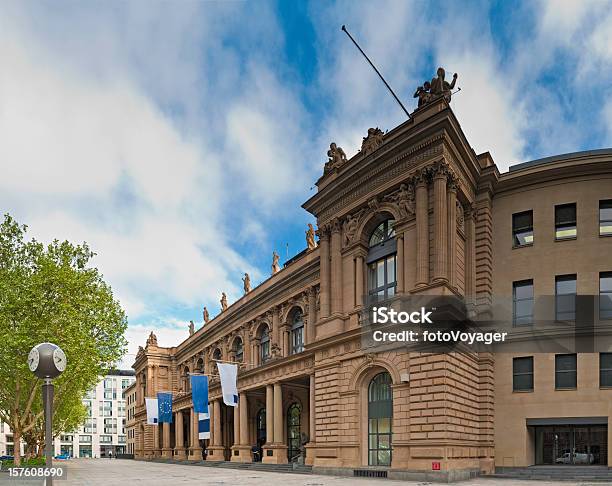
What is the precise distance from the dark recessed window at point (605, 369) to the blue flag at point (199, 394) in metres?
26.5

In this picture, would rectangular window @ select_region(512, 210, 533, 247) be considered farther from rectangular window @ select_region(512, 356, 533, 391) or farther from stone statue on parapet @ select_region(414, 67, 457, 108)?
stone statue on parapet @ select_region(414, 67, 457, 108)

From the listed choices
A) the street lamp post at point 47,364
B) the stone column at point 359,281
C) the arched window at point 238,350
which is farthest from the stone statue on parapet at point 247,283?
the street lamp post at point 47,364

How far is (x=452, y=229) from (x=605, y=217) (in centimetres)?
877

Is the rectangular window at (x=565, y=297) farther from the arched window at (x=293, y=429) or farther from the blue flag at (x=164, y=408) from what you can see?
the blue flag at (x=164, y=408)

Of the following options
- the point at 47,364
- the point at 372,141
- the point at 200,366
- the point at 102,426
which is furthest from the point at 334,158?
the point at 102,426

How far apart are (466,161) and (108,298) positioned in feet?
91.4

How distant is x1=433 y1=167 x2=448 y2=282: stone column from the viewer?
28281mm

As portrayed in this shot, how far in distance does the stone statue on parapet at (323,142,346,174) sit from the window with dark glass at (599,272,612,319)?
52.0 feet

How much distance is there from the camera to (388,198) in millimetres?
32438

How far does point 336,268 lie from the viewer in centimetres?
3531

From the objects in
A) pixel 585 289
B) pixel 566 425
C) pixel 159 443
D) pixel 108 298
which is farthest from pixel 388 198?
pixel 159 443

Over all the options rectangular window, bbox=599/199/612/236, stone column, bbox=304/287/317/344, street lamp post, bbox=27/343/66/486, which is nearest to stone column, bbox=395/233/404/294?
rectangular window, bbox=599/199/612/236

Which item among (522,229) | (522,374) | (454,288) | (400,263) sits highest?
(522,229)

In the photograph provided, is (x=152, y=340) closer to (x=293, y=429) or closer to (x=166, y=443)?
(x=166, y=443)
